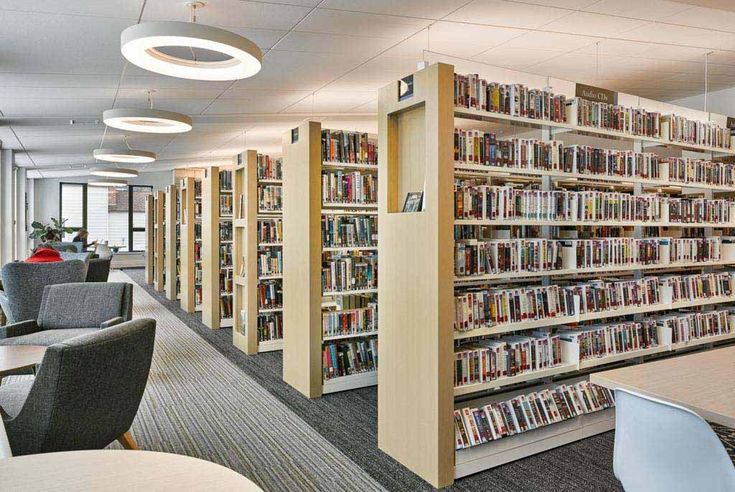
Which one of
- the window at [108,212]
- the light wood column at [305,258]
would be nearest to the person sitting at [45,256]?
the light wood column at [305,258]

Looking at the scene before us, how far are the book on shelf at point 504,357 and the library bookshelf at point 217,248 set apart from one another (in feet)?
16.4

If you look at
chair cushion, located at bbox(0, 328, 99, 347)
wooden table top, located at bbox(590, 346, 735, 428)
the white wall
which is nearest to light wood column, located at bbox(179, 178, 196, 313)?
chair cushion, located at bbox(0, 328, 99, 347)

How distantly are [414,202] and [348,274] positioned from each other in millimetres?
1871

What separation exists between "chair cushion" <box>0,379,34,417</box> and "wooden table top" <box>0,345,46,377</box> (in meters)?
0.12

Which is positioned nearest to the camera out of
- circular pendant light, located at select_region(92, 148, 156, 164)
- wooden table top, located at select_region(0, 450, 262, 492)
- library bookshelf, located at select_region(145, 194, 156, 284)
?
wooden table top, located at select_region(0, 450, 262, 492)

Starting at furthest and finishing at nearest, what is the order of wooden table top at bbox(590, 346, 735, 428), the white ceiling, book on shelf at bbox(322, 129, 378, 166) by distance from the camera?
book on shelf at bbox(322, 129, 378, 166) → the white ceiling → wooden table top at bbox(590, 346, 735, 428)

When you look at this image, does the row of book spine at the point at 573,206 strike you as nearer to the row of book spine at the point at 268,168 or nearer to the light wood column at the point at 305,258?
the light wood column at the point at 305,258

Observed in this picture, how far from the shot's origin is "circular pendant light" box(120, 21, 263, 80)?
3602mm

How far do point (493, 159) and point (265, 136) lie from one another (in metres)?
8.54

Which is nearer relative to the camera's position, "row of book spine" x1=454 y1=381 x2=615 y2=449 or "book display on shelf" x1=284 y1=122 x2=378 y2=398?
"row of book spine" x1=454 y1=381 x2=615 y2=449

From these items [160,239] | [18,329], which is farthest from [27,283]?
[160,239]

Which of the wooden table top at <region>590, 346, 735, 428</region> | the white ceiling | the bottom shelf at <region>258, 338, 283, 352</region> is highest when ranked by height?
the white ceiling

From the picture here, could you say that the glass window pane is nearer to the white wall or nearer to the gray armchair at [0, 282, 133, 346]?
the white wall

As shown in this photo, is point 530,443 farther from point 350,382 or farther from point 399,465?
point 350,382
